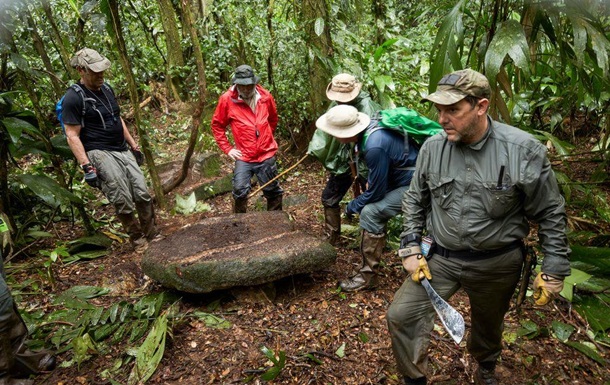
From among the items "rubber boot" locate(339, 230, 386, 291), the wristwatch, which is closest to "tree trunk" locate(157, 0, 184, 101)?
"rubber boot" locate(339, 230, 386, 291)

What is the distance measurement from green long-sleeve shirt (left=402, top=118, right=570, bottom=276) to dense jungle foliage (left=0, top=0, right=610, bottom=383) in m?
0.98

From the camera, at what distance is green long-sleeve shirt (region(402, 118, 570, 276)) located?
7.82ft

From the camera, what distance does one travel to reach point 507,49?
10.3 feet

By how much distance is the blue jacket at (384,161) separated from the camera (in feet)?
12.2

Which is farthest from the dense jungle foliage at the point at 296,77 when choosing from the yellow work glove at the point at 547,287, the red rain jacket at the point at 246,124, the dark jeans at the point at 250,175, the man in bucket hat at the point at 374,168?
the yellow work glove at the point at 547,287

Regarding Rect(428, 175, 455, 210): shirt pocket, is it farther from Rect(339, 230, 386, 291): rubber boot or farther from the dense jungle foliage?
Rect(339, 230, 386, 291): rubber boot

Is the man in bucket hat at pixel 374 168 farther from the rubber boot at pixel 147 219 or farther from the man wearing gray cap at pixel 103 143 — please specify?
the rubber boot at pixel 147 219

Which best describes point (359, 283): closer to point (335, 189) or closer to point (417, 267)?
point (335, 189)

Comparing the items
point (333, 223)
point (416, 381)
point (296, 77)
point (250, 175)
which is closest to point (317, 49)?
point (296, 77)

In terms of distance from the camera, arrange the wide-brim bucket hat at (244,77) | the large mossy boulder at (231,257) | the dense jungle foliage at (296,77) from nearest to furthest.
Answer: the dense jungle foliage at (296,77), the large mossy boulder at (231,257), the wide-brim bucket hat at (244,77)

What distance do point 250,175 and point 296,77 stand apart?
270 cm

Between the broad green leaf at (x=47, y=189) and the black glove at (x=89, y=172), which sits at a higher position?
the black glove at (x=89, y=172)

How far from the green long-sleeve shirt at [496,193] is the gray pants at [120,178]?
3.74 meters

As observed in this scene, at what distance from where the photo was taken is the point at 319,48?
21.4 ft
